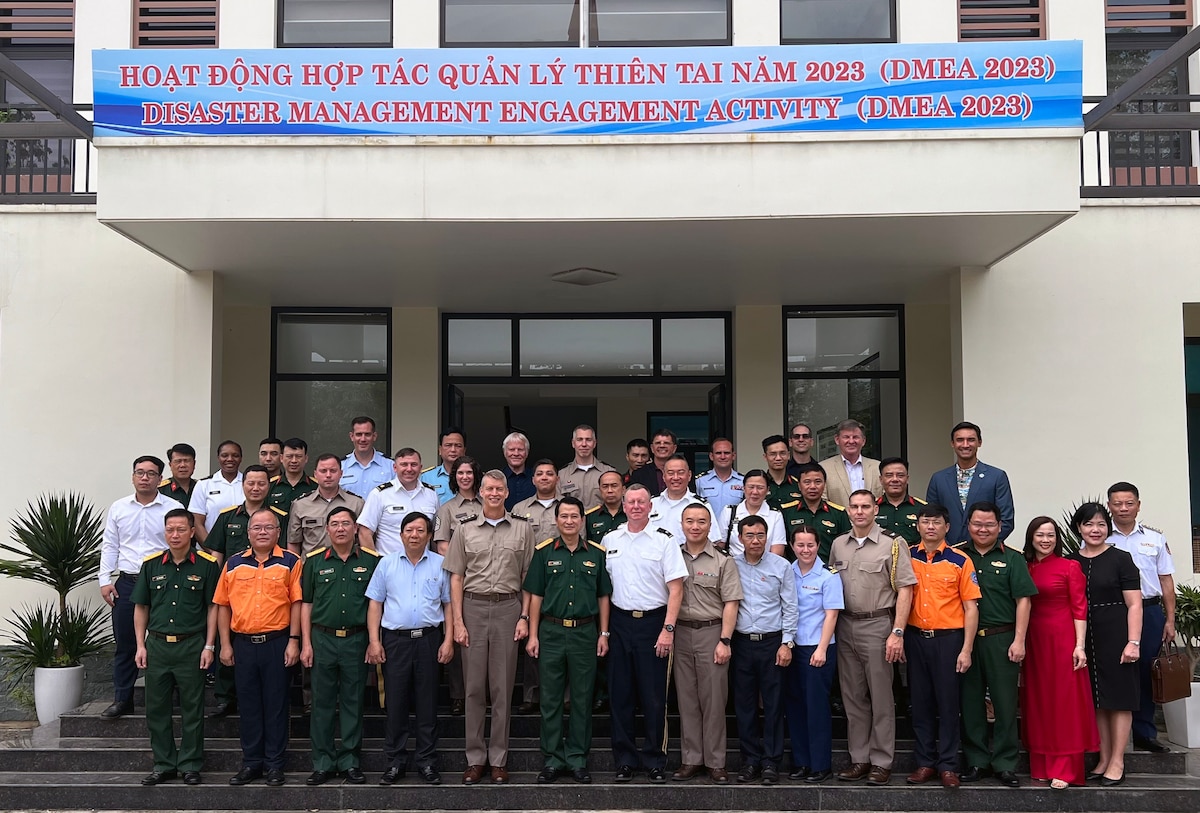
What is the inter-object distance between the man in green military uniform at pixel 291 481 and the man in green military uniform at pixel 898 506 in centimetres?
385

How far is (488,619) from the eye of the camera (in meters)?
6.52

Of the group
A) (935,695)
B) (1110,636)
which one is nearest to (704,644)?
(935,695)

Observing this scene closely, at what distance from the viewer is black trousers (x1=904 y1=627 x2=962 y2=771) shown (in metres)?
6.29

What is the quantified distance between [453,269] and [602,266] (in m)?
1.20

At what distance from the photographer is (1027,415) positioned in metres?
8.64

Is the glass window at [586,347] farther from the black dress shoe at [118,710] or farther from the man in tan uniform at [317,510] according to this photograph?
the black dress shoe at [118,710]

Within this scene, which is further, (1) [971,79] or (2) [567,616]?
(1) [971,79]

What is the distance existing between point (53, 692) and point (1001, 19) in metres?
9.53

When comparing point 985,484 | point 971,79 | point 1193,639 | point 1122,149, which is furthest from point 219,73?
point 1193,639

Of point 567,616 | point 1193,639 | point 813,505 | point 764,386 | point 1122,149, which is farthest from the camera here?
point 764,386

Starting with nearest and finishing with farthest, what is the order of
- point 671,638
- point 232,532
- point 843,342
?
point 671,638
point 232,532
point 843,342

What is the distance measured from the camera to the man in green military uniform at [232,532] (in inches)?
272

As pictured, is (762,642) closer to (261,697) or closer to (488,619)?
(488,619)

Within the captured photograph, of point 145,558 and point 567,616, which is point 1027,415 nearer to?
point 567,616
